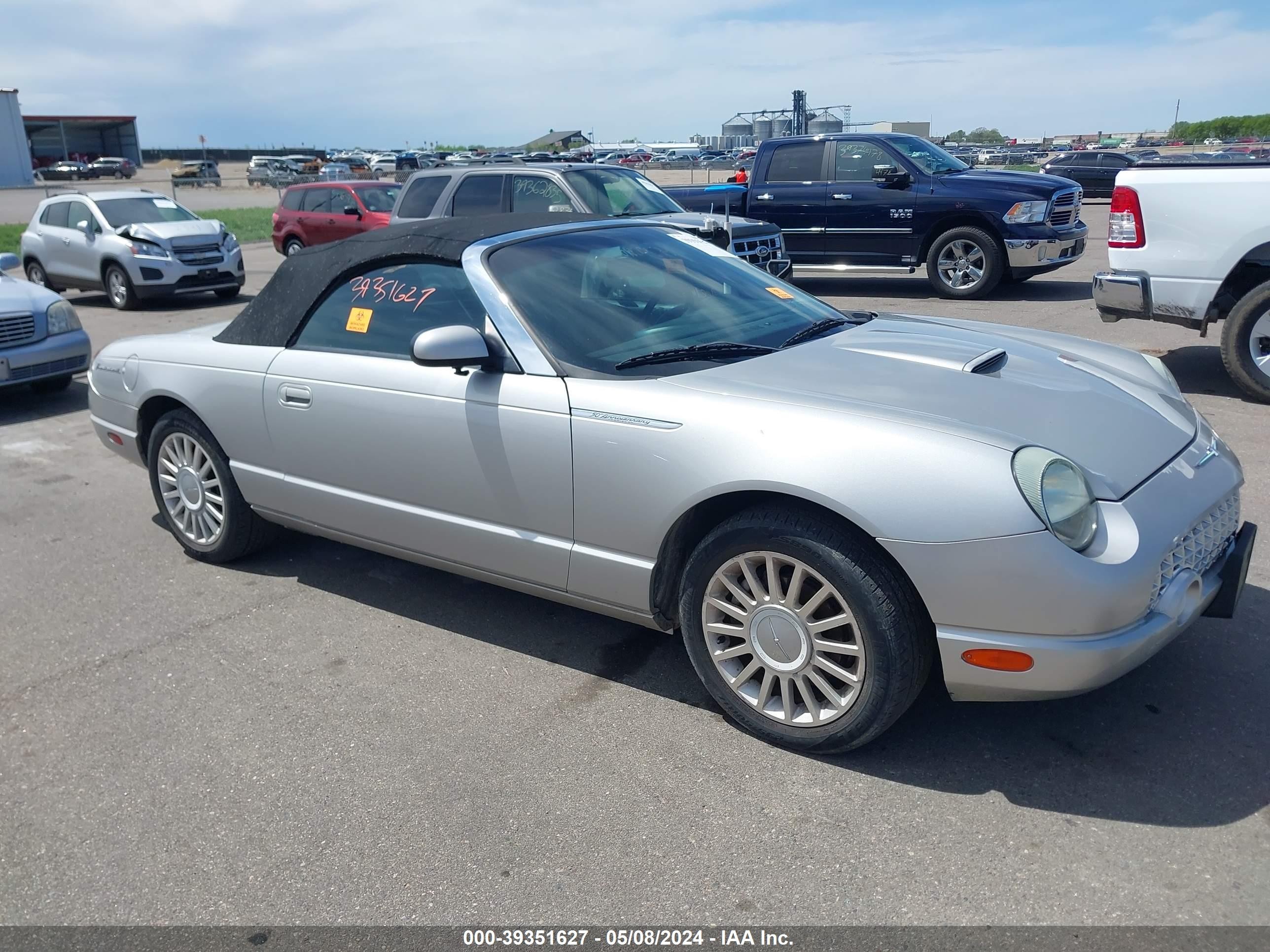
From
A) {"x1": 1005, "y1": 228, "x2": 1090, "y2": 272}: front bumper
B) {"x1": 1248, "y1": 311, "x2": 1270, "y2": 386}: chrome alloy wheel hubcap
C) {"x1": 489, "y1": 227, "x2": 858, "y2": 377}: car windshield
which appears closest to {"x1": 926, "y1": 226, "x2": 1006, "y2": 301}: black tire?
{"x1": 1005, "y1": 228, "x2": 1090, "y2": 272}: front bumper

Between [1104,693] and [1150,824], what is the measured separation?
28.2 inches

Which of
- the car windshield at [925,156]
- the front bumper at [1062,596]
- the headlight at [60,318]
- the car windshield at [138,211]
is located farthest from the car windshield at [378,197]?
the front bumper at [1062,596]

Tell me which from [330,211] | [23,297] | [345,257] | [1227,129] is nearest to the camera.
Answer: [345,257]

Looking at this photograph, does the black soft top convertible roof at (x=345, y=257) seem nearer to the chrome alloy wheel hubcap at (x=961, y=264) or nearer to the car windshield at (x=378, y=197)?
the chrome alloy wheel hubcap at (x=961, y=264)

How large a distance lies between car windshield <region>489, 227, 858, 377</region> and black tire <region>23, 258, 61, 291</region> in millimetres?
14473

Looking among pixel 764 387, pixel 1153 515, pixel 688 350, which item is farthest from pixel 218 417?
pixel 1153 515

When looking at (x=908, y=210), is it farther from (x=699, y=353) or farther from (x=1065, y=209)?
(x=699, y=353)

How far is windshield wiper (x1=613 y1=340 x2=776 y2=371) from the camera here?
138 inches

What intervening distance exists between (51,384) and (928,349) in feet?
26.9

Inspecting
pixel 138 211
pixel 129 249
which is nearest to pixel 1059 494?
pixel 129 249

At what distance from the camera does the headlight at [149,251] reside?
14.1 m

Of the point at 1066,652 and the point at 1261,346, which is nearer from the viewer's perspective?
the point at 1066,652

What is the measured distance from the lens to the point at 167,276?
14102mm

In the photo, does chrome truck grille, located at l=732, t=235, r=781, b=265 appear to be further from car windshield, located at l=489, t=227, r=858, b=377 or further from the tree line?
the tree line
